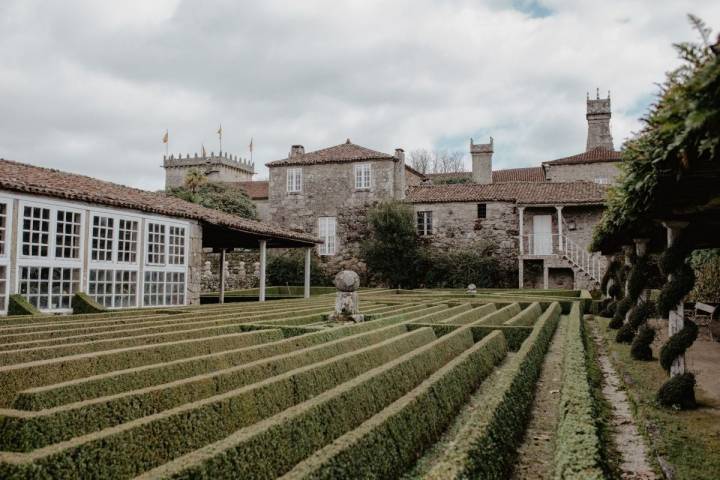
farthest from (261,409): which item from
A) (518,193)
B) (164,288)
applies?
(518,193)

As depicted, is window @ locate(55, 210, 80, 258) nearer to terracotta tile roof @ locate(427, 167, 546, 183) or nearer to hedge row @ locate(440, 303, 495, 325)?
hedge row @ locate(440, 303, 495, 325)

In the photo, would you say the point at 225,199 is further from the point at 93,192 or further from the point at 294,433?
the point at 294,433

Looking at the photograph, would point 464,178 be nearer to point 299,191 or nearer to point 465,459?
point 299,191

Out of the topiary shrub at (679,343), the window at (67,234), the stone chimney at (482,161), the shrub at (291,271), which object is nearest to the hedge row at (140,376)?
the topiary shrub at (679,343)

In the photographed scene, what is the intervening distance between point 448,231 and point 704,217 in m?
22.7

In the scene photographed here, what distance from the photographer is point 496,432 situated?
184 inches

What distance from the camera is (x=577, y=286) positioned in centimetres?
2627

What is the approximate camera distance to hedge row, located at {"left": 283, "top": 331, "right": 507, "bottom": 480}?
144 inches

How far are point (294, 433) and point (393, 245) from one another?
24728mm

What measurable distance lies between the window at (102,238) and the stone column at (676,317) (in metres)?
12.1

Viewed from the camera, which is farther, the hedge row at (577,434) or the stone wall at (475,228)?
the stone wall at (475,228)

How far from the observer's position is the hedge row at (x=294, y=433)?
342cm

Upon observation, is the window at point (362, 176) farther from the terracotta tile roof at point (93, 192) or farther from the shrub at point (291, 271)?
the terracotta tile roof at point (93, 192)

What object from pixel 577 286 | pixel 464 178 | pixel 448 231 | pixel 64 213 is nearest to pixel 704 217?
pixel 64 213
